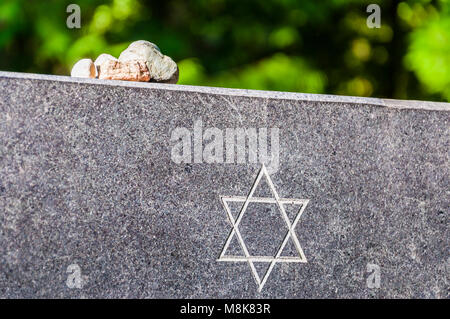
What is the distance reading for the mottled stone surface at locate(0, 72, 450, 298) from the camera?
321cm

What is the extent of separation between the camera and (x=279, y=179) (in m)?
3.62

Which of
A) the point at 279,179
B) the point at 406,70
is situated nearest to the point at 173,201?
the point at 279,179

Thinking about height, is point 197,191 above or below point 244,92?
below

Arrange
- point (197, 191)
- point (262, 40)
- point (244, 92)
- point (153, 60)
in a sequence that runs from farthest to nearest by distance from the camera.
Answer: point (262, 40)
point (153, 60)
point (244, 92)
point (197, 191)

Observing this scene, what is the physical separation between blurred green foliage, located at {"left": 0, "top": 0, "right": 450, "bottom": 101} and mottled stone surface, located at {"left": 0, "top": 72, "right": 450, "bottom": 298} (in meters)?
3.56

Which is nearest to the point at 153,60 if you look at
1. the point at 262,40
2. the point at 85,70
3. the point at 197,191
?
the point at 85,70

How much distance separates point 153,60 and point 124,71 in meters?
0.20

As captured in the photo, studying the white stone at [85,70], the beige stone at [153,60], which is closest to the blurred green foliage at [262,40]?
the beige stone at [153,60]

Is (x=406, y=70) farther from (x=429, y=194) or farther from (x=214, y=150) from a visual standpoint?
(x=214, y=150)

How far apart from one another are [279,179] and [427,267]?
0.97 metres

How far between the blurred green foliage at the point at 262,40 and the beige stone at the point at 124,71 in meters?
3.43

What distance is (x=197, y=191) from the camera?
347 centimetres

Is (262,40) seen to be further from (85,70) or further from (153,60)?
(85,70)

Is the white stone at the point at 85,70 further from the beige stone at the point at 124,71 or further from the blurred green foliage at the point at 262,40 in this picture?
the blurred green foliage at the point at 262,40
